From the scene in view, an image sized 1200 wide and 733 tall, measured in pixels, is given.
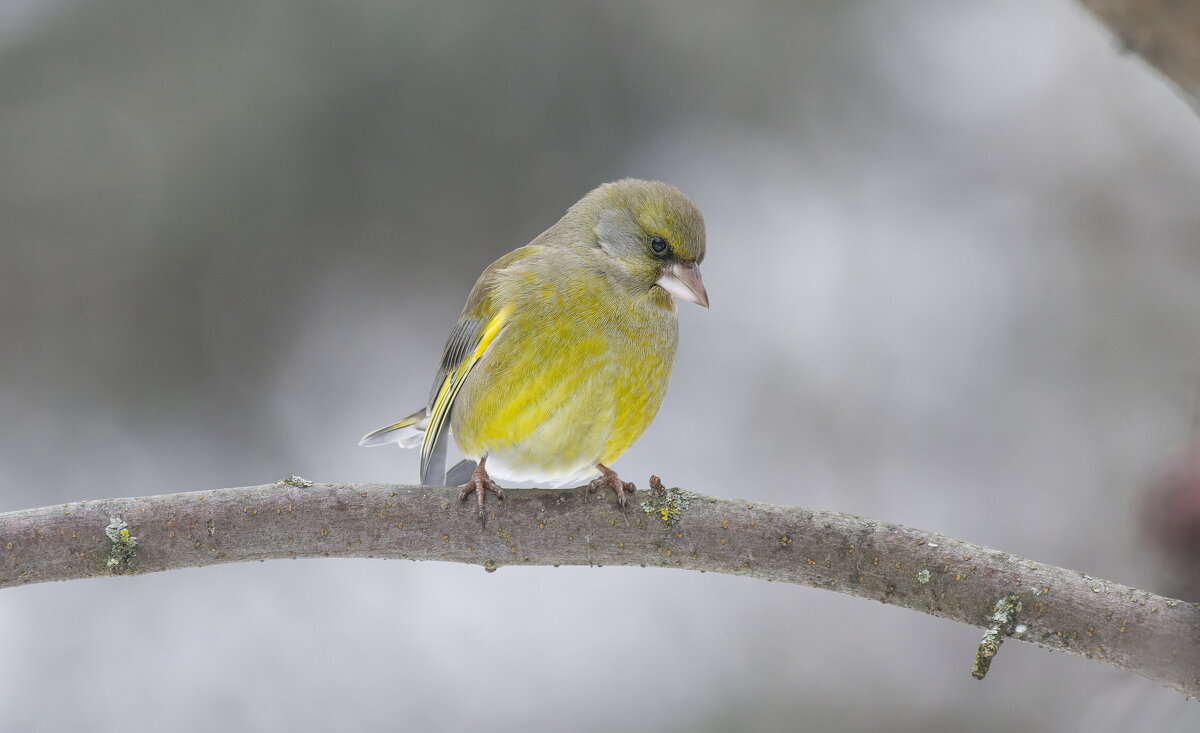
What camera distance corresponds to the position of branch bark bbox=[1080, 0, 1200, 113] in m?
1.09

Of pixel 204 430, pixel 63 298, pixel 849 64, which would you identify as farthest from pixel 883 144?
pixel 63 298

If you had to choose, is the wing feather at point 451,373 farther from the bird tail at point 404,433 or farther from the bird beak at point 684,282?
the bird beak at point 684,282

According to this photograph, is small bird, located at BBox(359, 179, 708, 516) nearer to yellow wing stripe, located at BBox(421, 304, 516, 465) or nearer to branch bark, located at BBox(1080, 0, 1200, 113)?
yellow wing stripe, located at BBox(421, 304, 516, 465)

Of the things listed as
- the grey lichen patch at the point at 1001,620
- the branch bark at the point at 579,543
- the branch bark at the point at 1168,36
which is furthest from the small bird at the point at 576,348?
the branch bark at the point at 1168,36

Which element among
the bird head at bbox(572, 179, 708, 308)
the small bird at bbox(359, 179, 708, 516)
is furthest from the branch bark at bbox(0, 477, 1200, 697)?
the bird head at bbox(572, 179, 708, 308)

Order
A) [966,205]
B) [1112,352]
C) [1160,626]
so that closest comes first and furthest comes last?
[1160,626]
[1112,352]
[966,205]

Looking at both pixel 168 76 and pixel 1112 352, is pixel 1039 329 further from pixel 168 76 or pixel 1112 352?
pixel 168 76

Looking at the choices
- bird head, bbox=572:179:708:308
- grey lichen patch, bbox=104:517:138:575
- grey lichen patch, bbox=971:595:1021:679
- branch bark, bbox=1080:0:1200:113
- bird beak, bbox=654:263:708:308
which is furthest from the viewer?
bird head, bbox=572:179:708:308

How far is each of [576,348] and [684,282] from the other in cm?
38

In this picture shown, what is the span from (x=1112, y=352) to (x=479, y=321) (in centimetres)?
389

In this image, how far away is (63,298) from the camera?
16.6 feet

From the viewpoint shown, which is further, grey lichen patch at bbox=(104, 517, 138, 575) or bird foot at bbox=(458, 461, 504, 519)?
bird foot at bbox=(458, 461, 504, 519)

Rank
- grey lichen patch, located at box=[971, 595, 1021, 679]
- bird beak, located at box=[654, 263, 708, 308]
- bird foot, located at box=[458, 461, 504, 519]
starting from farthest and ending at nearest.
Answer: bird beak, located at box=[654, 263, 708, 308]
bird foot, located at box=[458, 461, 504, 519]
grey lichen patch, located at box=[971, 595, 1021, 679]

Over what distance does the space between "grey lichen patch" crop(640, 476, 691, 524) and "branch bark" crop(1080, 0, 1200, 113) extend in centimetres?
168
